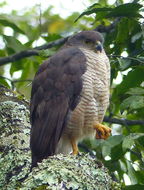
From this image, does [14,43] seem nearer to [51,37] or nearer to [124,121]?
[51,37]

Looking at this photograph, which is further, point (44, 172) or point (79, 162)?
point (79, 162)

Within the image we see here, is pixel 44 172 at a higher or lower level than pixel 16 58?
lower

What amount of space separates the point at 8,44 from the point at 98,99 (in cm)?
112

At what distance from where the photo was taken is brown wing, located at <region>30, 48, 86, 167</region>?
437cm

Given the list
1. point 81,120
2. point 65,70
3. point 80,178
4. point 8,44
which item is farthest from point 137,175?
point 8,44

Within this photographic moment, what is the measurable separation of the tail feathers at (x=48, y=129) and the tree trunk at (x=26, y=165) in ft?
0.28

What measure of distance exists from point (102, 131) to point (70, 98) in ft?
1.35

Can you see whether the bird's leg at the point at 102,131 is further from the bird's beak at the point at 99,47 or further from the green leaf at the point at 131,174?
the bird's beak at the point at 99,47

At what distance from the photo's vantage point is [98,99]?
472 centimetres

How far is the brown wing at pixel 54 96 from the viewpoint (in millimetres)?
4367

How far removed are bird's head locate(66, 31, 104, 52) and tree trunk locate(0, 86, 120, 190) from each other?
0.88 meters

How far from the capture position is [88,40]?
5.35m

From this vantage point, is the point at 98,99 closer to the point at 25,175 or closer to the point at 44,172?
the point at 25,175

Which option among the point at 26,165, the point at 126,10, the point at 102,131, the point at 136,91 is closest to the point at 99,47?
the point at 126,10
